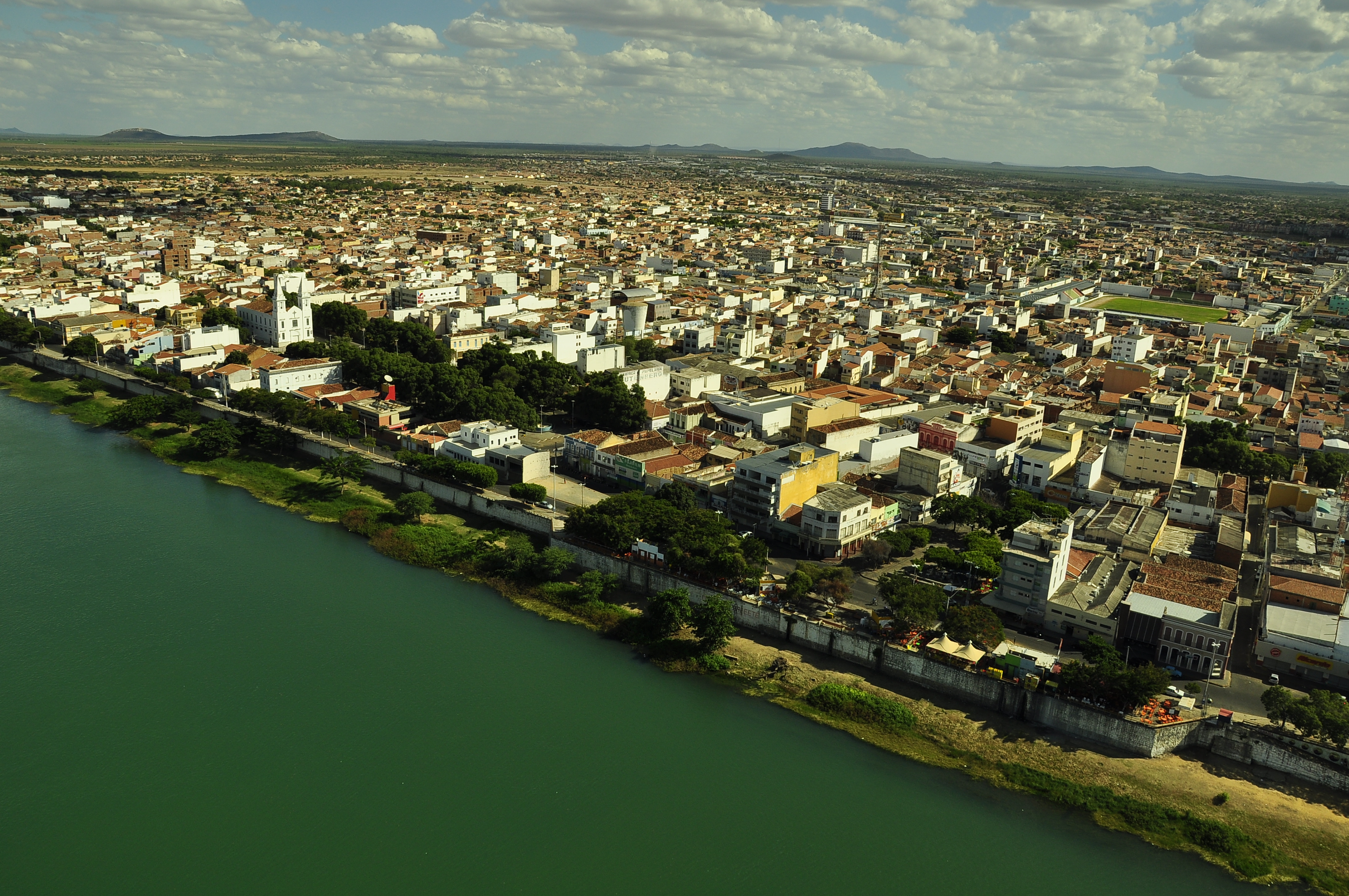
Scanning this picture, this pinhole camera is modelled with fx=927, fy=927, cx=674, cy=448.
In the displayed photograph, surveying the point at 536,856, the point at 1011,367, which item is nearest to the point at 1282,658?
the point at 536,856

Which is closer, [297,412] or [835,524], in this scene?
[835,524]

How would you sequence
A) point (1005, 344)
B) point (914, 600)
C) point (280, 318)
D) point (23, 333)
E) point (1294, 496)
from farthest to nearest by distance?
point (1005, 344), point (280, 318), point (23, 333), point (1294, 496), point (914, 600)

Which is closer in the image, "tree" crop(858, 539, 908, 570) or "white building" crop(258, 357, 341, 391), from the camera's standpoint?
"tree" crop(858, 539, 908, 570)

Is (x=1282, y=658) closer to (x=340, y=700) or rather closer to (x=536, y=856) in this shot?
(x=536, y=856)

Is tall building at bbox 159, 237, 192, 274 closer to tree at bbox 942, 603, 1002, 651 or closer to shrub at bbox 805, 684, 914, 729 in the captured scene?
shrub at bbox 805, 684, 914, 729

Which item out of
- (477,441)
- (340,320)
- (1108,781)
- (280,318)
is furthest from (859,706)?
(340,320)

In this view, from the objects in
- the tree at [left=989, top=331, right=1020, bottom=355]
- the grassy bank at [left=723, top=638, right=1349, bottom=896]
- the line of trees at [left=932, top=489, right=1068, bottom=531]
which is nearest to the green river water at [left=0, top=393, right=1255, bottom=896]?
the grassy bank at [left=723, top=638, right=1349, bottom=896]

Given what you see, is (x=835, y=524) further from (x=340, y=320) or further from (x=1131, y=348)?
(x=1131, y=348)
